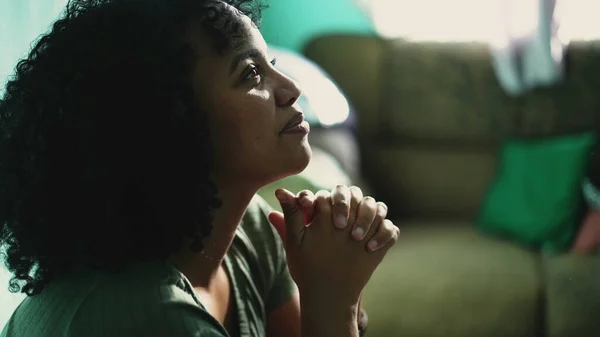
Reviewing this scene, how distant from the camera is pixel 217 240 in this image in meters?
1.10

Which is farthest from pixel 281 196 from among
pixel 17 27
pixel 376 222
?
pixel 17 27

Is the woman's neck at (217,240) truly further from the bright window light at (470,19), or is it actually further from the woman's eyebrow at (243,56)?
the bright window light at (470,19)

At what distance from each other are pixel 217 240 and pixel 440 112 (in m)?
1.83

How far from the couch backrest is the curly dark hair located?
1.89m

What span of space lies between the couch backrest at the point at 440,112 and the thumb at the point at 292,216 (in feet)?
5.84

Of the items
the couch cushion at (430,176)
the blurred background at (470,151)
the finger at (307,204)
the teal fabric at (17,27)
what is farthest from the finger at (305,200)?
the couch cushion at (430,176)

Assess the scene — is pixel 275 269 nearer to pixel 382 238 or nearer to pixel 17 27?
pixel 382 238

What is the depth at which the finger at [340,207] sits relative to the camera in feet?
3.43

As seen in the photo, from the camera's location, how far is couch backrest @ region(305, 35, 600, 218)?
273cm

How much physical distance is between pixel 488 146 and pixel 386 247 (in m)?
1.82

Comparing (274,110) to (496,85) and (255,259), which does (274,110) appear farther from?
(496,85)

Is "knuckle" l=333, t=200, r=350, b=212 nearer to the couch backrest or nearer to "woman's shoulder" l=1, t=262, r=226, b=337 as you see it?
"woman's shoulder" l=1, t=262, r=226, b=337

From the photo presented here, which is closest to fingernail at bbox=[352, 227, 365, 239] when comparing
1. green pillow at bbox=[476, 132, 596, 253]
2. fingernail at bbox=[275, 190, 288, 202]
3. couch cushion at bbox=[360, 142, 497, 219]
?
fingernail at bbox=[275, 190, 288, 202]

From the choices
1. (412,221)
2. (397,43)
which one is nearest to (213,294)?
(412,221)
